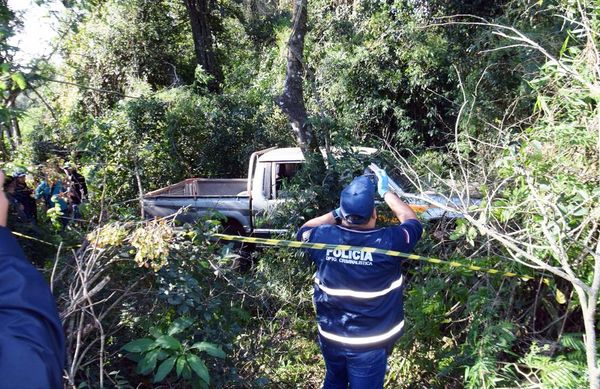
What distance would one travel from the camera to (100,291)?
322cm

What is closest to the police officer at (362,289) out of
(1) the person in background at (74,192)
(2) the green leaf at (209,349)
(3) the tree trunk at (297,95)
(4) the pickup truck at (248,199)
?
(2) the green leaf at (209,349)

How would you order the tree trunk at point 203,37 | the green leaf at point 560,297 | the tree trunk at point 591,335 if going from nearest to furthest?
the tree trunk at point 591,335 < the green leaf at point 560,297 < the tree trunk at point 203,37

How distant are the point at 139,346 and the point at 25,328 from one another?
1628 millimetres

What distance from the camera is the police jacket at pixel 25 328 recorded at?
1178 millimetres

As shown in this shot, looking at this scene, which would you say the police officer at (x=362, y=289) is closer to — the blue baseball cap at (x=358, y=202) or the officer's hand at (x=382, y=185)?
the blue baseball cap at (x=358, y=202)

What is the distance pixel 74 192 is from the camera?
12.6 feet

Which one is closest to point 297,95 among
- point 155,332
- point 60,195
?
point 60,195

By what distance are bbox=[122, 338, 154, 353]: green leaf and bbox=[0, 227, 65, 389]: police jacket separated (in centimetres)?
148

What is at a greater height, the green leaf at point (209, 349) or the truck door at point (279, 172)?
the green leaf at point (209, 349)

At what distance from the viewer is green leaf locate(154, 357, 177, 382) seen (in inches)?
107

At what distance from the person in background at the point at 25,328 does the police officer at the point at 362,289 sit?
6.91ft

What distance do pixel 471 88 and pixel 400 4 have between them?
325 centimetres

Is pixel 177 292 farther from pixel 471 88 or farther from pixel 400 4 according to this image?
pixel 400 4

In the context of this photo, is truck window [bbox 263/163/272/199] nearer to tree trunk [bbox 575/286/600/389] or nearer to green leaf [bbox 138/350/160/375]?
green leaf [bbox 138/350/160/375]
